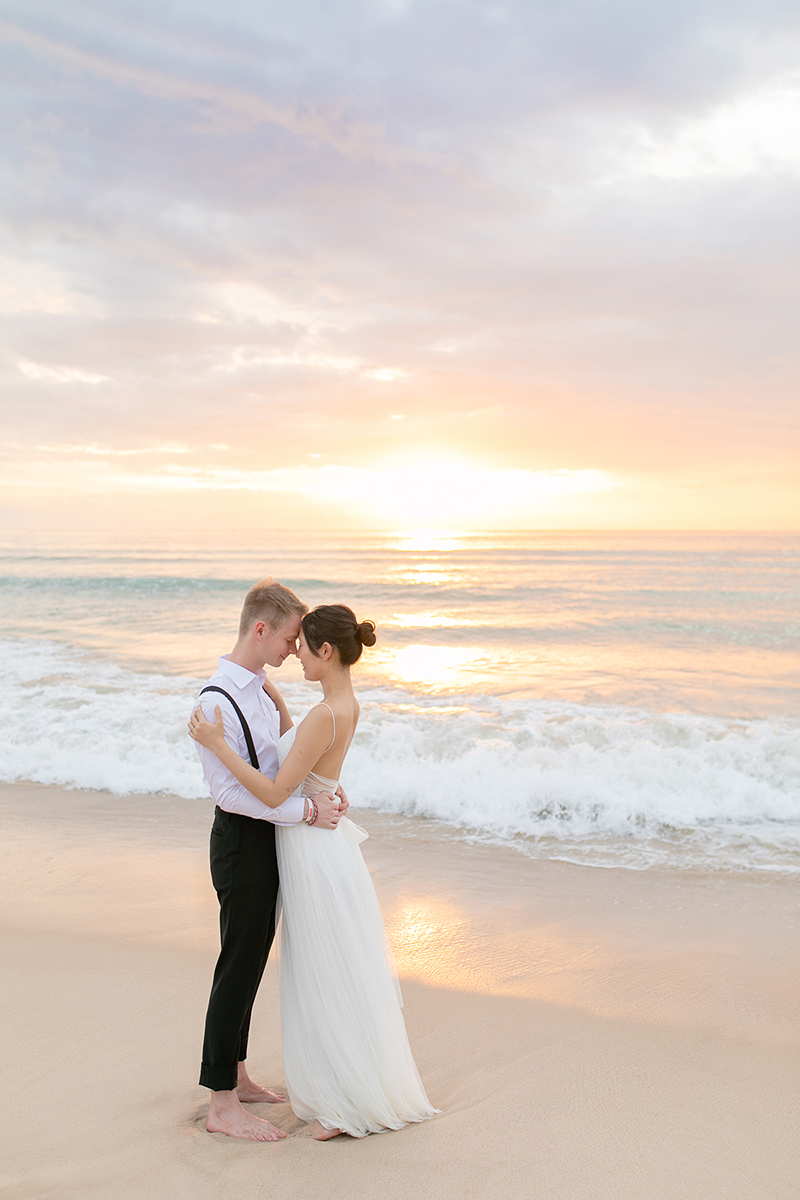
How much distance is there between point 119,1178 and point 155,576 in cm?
3268

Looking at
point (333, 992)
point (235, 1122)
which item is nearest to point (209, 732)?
point (333, 992)

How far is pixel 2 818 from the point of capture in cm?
733

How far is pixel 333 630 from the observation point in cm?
310

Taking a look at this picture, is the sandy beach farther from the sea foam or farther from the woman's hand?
the woman's hand

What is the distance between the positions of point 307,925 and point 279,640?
116cm

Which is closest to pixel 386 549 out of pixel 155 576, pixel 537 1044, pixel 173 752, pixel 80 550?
pixel 80 550

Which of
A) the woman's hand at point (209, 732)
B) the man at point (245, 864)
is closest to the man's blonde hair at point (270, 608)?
the man at point (245, 864)

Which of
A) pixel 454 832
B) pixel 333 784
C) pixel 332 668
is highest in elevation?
pixel 332 668

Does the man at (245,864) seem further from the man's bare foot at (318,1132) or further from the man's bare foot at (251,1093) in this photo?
the man's bare foot at (251,1093)

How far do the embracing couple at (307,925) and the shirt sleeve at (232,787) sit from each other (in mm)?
25

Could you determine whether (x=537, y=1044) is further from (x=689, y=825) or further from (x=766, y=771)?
(x=766, y=771)

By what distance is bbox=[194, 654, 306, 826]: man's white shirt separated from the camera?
2941 mm

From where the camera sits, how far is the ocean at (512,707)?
779 centimetres

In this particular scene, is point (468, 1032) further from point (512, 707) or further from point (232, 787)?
point (512, 707)
